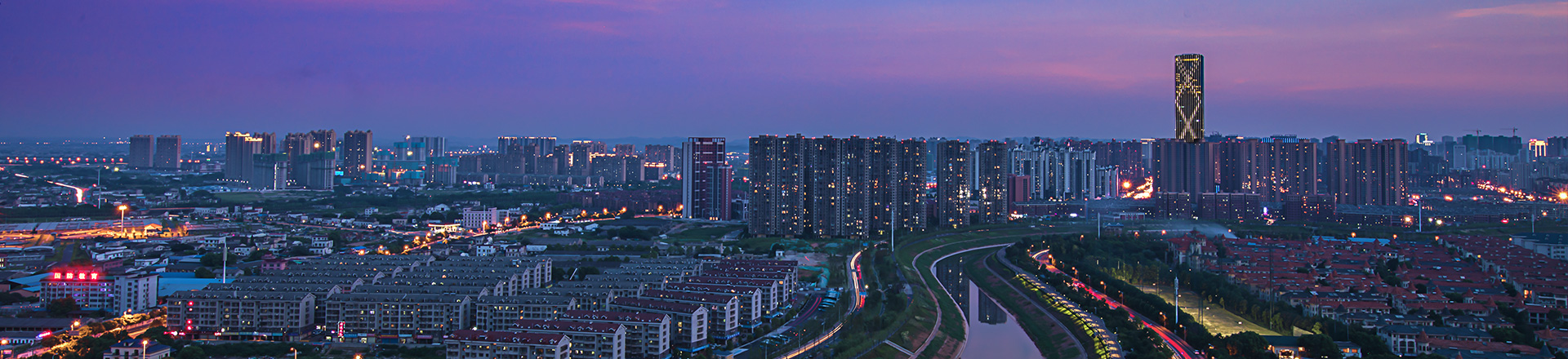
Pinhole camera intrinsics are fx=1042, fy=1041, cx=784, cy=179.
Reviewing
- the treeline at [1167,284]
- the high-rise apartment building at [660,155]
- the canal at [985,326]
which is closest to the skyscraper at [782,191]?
the canal at [985,326]

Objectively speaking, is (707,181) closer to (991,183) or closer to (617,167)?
(991,183)

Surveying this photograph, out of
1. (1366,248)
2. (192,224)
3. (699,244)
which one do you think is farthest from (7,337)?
(1366,248)

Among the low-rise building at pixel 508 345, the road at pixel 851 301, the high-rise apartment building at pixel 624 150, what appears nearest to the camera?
the low-rise building at pixel 508 345

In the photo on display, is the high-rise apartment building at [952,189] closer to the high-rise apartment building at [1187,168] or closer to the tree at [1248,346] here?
the high-rise apartment building at [1187,168]

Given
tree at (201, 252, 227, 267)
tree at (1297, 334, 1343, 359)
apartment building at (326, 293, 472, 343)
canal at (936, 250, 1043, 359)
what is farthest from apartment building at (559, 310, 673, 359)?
tree at (201, 252, 227, 267)

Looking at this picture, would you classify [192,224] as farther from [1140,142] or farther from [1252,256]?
[1140,142]

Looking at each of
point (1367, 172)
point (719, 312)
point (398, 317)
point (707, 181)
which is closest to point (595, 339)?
point (719, 312)
